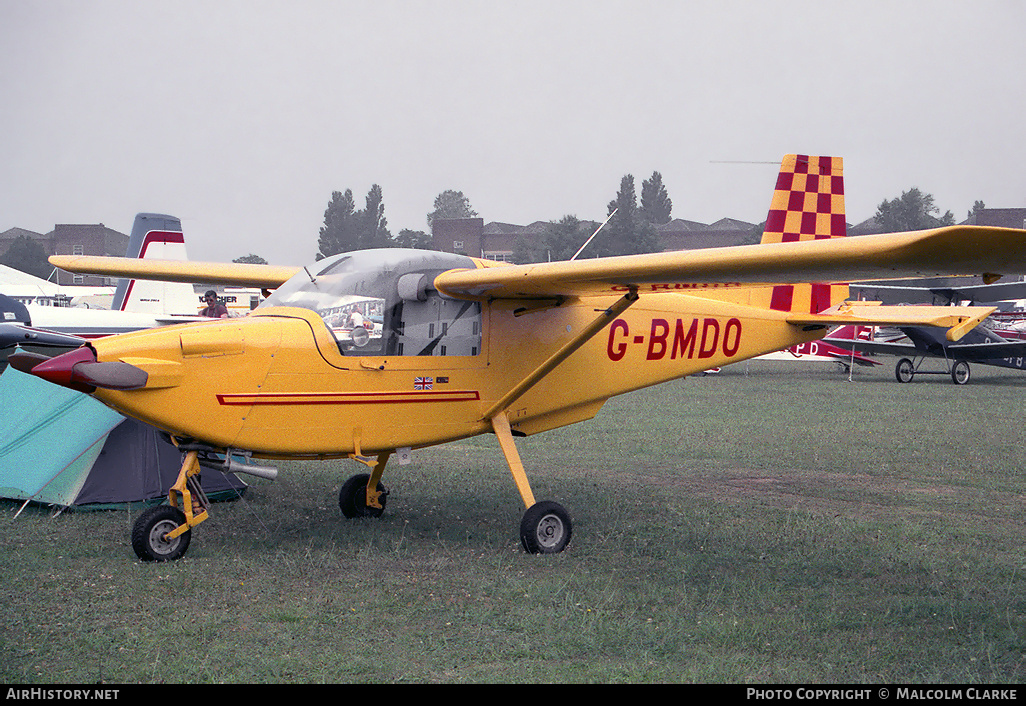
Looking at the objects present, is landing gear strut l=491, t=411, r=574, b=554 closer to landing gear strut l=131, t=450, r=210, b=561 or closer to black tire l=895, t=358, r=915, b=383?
landing gear strut l=131, t=450, r=210, b=561

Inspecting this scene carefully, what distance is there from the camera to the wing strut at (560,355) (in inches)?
249

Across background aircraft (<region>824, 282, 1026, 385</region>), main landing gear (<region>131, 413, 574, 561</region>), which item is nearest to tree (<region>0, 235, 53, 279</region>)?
background aircraft (<region>824, 282, 1026, 385</region>)

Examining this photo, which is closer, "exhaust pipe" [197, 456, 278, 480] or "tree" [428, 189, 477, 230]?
"exhaust pipe" [197, 456, 278, 480]

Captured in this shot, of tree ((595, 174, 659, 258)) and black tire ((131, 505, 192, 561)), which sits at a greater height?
tree ((595, 174, 659, 258))

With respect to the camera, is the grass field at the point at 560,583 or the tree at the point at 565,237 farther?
the tree at the point at 565,237

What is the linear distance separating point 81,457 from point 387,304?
3337 mm

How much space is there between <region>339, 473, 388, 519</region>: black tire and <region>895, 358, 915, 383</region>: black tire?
765 inches

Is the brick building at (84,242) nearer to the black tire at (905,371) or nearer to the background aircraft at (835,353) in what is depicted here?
the background aircraft at (835,353)

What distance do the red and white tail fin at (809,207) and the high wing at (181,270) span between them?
5077 millimetres

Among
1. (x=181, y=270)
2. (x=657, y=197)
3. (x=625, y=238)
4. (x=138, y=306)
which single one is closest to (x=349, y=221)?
(x=625, y=238)

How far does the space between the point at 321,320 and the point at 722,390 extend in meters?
15.2

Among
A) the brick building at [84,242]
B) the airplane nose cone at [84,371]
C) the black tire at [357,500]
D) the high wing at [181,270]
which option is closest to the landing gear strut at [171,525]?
the airplane nose cone at [84,371]

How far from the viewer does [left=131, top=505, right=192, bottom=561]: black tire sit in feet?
18.9
